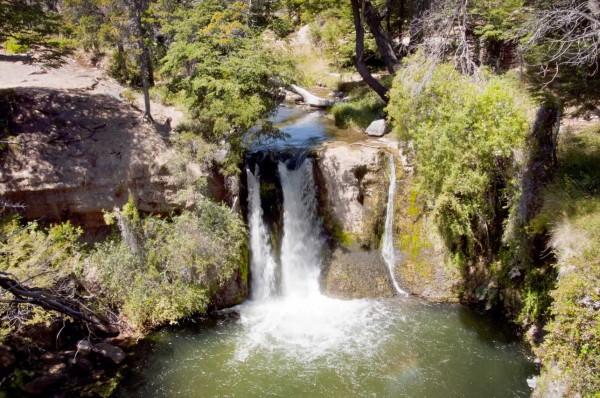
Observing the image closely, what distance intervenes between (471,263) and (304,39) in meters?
26.0

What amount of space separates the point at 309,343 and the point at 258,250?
→ 12.6 feet

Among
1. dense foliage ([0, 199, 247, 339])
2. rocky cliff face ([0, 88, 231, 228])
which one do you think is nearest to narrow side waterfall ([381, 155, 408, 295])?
dense foliage ([0, 199, 247, 339])

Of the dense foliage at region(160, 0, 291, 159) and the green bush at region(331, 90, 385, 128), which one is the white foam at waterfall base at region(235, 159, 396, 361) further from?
the green bush at region(331, 90, 385, 128)

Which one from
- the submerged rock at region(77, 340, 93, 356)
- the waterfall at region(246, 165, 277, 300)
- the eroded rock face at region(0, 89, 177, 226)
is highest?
the eroded rock face at region(0, 89, 177, 226)

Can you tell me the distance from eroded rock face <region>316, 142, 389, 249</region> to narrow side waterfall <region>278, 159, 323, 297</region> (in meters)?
0.56

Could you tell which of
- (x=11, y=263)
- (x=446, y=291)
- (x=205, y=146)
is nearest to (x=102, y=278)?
(x=11, y=263)

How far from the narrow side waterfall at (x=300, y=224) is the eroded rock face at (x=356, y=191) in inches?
22.2

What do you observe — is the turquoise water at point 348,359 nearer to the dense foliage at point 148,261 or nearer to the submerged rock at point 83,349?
the dense foliage at point 148,261

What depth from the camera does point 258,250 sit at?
559 inches

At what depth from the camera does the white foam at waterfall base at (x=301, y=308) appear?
1139 centimetres

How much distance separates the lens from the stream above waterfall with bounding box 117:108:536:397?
10.1m

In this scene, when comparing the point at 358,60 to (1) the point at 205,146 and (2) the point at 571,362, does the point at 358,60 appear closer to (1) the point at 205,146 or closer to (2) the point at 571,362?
(1) the point at 205,146

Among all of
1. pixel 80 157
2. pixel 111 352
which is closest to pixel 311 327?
pixel 111 352

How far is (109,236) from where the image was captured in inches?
493
